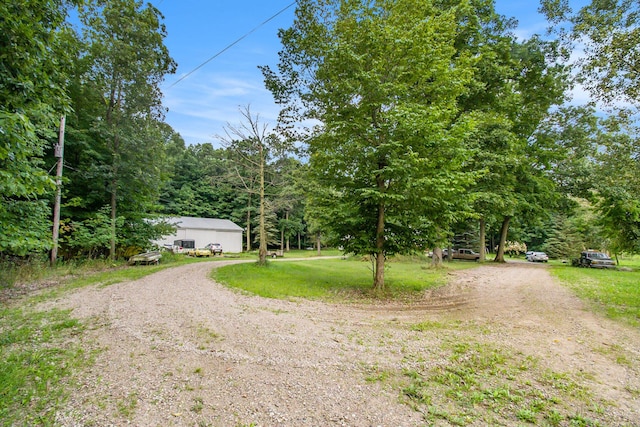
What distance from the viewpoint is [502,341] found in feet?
16.5

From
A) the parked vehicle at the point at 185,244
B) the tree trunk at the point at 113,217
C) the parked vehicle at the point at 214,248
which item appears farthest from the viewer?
the parked vehicle at the point at 185,244

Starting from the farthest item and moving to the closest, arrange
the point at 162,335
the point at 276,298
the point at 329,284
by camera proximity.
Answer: the point at 329,284, the point at 276,298, the point at 162,335

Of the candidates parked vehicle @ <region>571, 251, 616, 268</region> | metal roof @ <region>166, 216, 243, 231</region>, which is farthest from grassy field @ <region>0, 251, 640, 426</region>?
metal roof @ <region>166, 216, 243, 231</region>

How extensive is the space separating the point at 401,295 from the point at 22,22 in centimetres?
977

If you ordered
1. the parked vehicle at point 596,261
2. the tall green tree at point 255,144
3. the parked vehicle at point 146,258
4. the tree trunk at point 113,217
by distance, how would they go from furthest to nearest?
the parked vehicle at point 596,261, the tall green tree at point 255,144, the parked vehicle at point 146,258, the tree trunk at point 113,217

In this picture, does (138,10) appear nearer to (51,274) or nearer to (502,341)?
(51,274)

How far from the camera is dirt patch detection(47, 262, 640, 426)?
285cm

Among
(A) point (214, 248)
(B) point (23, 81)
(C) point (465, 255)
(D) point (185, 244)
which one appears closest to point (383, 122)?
(B) point (23, 81)

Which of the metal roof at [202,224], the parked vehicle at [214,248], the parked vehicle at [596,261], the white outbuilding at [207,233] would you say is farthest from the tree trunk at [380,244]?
the metal roof at [202,224]

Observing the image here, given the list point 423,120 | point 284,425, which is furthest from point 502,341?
point 423,120

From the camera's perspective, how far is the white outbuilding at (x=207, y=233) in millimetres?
32734

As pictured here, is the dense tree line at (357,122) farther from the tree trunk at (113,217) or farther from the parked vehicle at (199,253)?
the parked vehicle at (199,253)

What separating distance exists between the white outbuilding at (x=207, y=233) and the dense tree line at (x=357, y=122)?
15.8 m

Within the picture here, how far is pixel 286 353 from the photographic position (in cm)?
426
